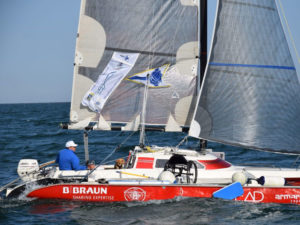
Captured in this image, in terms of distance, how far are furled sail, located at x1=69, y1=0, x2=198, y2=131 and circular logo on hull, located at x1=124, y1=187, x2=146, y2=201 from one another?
2.84 meters

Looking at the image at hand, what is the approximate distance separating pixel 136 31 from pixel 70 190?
5.27 metres

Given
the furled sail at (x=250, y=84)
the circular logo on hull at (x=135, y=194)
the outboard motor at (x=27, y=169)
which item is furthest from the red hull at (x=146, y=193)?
the furled sail at (x=250, y=84)

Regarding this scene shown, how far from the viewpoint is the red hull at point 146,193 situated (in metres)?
11.1

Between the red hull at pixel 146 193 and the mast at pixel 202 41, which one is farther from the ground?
the mast at pixel 202 41

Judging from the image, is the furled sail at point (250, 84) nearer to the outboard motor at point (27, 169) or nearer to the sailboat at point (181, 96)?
the sailboat at point (181, 96)

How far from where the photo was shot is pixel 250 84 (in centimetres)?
1227

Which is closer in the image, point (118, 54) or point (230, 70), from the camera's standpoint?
point (230, 70)

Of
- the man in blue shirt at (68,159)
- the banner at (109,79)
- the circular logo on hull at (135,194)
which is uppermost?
the banner at (109,79)

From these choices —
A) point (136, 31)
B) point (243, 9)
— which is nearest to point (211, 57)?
point (243, 9)

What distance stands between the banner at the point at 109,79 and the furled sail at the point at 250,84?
2629 mm

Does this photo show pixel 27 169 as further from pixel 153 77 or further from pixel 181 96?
pixel 181 96

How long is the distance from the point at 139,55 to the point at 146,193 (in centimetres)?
449

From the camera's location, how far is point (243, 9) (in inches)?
488

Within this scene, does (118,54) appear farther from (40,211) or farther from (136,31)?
(40,211)
